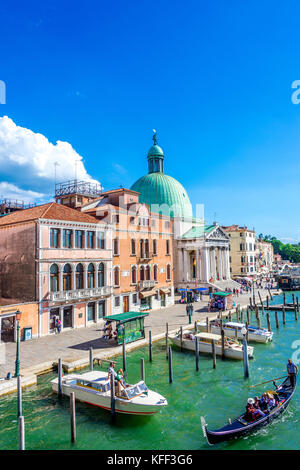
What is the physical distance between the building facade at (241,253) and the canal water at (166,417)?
60.4 meters

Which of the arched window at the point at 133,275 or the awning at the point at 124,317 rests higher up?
the arched window at the point at 133,275

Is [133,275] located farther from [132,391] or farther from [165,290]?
[132,391]

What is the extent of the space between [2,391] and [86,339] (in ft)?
29.7

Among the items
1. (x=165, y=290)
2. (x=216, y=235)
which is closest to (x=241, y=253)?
(x=216, y=235)

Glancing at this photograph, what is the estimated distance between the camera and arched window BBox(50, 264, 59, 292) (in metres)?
27.3

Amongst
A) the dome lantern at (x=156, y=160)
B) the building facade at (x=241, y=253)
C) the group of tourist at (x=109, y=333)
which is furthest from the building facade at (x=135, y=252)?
the building facade at (x=241, y=253)

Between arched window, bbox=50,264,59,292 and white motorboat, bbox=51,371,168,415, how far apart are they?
11.2 metres

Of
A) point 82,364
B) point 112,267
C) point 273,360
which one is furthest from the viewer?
point 112,267

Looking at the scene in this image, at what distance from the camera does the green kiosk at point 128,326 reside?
23.5 metres

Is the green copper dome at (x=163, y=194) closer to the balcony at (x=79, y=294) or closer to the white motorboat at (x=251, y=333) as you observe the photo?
the balcony at (x=79, y=294)

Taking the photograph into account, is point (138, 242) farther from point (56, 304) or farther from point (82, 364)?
point (82, 364)

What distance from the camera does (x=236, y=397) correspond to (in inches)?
661

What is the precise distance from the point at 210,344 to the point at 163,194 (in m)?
37.9
